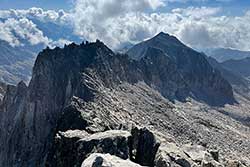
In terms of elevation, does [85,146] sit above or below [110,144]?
below

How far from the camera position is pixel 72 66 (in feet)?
635

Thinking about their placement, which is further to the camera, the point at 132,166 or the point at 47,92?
the point at 47,92

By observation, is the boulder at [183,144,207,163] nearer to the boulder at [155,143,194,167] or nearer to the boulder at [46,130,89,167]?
the boulder at [155,143,194,167]

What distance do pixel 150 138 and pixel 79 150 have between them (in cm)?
1309

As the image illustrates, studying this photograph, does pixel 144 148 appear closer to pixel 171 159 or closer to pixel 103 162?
pixel 171 159

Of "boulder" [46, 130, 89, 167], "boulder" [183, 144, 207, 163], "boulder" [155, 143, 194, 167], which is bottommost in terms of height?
"boulder" [46, 130, 89, 167]

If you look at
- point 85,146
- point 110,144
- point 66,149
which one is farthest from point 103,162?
point 66,149

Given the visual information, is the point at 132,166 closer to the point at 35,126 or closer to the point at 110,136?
the point at 110,136

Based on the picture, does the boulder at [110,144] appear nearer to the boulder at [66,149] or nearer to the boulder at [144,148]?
the boulder at [144,148]

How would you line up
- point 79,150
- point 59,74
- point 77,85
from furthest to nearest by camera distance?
1. point 59,74
2. point 77,85
3. point 79,150

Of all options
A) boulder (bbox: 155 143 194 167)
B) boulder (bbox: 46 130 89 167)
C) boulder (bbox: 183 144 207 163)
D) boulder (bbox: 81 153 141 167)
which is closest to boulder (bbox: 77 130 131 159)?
boulder (bbox: 155 143 194 167)

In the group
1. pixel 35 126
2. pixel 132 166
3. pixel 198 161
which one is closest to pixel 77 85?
pixel 35 126

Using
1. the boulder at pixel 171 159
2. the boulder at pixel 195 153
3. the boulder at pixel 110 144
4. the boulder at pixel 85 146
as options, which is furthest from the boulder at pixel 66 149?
the boulder at pixel 171 159

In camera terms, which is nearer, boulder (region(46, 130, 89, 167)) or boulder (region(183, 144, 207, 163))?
boulder (region(183, 144, 207, 163))
